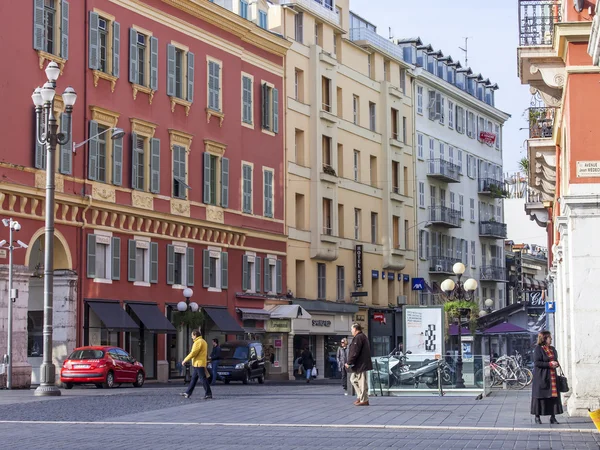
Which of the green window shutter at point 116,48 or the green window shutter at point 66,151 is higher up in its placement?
the green window shutter at point 116,48

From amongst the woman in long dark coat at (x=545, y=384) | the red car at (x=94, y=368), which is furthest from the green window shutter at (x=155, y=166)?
the woman in long dark coat at (x=545, y=384)

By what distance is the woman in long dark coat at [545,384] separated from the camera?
22.8m

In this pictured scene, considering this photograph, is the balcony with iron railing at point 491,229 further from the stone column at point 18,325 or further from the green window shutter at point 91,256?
the stone column at point 18,325

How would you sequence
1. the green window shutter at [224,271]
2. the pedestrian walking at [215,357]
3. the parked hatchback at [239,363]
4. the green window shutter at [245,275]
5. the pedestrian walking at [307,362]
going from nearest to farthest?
the pedestrian walking at [215,357] < the parked hatchback at [239,363] < the green window shutter at [224,271] < the pedestrian walking at [307,362] < the green window shutter at [245,275]

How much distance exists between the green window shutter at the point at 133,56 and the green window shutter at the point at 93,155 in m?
3.48

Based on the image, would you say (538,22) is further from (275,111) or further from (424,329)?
(275,111)

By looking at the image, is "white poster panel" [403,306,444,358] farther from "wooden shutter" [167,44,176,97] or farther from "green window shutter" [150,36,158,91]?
"wooden shutter" [167,44,176,97]

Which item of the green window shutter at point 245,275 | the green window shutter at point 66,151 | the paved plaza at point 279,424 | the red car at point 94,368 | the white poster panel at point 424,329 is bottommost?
the paved plaza at point 279,424

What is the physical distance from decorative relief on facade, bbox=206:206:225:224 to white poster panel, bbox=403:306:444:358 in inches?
611

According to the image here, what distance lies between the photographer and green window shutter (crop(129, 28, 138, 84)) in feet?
165

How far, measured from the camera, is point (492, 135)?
95.1 meters

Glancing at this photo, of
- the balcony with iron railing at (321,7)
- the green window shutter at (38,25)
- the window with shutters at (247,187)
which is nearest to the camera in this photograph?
the green window shutter at (38,25)

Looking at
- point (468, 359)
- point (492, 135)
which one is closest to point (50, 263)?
point (468, 359)

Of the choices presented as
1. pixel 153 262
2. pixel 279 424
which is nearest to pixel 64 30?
pixel 153 262
